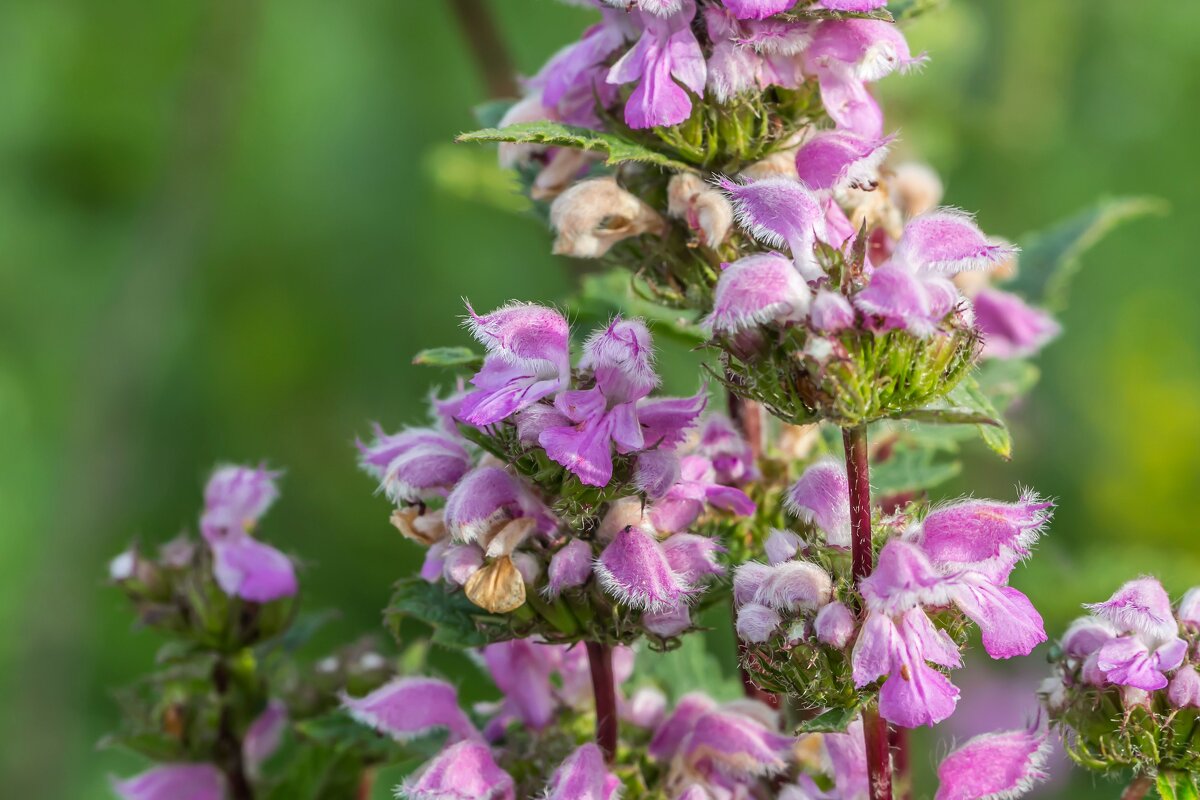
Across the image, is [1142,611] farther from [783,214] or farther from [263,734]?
[263,734]

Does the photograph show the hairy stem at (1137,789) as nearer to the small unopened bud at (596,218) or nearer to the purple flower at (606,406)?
the purple flower at (606,406)

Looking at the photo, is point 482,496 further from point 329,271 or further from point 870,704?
point 329,271

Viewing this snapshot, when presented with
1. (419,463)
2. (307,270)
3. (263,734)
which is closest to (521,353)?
(419,463)

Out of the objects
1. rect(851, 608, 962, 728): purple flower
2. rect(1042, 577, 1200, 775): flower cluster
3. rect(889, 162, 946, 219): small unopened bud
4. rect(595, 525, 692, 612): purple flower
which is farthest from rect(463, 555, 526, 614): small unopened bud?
rect(889, 162, 946, 219): small unopened bud

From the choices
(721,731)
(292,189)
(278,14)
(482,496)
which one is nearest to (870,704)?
Answer: (721,731)

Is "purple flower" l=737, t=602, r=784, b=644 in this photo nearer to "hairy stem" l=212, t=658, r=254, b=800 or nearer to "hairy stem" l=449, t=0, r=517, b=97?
"hairy stem" l=212, t=658, r=254, b=800

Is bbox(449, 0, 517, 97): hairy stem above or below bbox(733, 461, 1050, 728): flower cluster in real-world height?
above

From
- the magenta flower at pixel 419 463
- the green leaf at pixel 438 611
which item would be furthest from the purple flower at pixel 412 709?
the magenta flower at pixel 419 463

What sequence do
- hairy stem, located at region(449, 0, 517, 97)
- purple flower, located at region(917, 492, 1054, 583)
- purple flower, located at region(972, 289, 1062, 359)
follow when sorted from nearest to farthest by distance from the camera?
purple flower, located at region(917, 492, 1054, 583) < purple flower, located at region(972, 289, 1062, 359) < hairy stem, located at region(449, 0, 517, 97)
